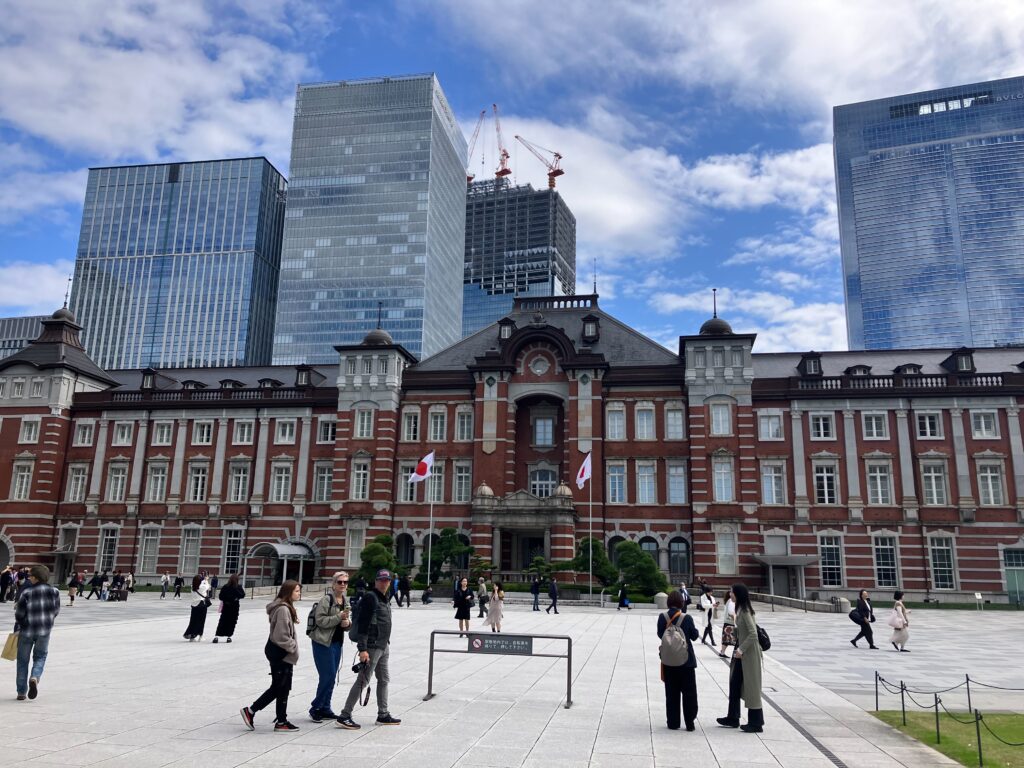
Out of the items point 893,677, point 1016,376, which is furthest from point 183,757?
point 1016,376

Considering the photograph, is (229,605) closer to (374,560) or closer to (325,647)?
(325,647)

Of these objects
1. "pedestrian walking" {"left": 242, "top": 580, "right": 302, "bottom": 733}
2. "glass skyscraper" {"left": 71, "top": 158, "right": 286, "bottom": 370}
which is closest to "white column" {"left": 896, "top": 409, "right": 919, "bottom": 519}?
"pedestrian walking" {"left": 242, "top": 580, "right": 302, "bottom": 733}

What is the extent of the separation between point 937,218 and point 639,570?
16021cm

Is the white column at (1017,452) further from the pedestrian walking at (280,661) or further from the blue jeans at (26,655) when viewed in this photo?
the blue jeans at (26,655)

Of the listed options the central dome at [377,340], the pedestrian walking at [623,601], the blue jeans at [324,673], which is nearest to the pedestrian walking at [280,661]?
the blue jeans at [324,673]

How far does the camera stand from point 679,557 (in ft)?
161

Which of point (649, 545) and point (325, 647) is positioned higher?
point (649, 545)

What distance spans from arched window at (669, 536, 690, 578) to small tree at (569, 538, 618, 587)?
216 inches

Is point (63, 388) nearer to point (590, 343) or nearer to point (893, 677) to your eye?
point (590, 343)

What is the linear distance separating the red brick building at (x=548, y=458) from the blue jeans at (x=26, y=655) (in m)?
36.7

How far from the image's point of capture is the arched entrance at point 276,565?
170 feet

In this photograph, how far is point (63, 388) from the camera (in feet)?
189

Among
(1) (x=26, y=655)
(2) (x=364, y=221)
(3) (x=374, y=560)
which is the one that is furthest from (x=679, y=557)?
(2) (x=364, y=221)

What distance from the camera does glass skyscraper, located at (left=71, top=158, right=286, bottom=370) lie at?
503 ft
